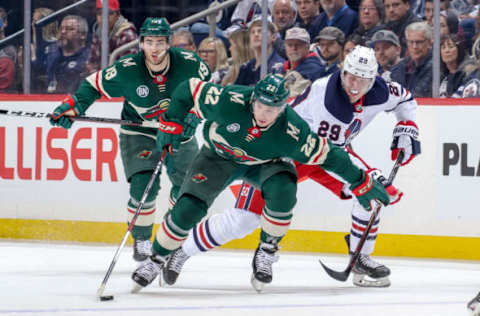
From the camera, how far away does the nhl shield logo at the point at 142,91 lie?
4711 mm

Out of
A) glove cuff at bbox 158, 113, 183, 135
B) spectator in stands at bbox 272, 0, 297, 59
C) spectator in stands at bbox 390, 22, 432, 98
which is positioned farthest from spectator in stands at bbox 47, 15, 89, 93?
glove cuff at bbox 158, 113, 183, 135

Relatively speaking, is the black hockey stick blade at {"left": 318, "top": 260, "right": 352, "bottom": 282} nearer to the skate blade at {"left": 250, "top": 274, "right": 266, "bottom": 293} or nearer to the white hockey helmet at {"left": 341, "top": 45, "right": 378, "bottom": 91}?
the skate blade at {"left": 250, "top": 274, "right": 266, "bottom": 293}

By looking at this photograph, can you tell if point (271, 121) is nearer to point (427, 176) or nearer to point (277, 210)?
point (277, 210)

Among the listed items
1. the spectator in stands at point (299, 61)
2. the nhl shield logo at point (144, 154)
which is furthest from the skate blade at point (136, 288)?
the spectator in stands at point (299, 61)

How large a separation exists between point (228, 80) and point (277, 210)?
2546 mm

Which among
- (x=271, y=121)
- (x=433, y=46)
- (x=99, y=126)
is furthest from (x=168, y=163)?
(x=433, y=46)

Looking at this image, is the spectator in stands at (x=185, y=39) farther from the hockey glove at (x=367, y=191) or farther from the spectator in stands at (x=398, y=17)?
the hockey glove at (x=367, y=191)

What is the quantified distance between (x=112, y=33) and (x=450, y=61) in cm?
240

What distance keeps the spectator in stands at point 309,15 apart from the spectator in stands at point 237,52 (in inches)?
16.5

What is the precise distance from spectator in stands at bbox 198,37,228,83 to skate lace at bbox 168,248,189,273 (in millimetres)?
2556

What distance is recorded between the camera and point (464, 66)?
18.9 feet

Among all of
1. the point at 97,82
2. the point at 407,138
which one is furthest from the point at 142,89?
the point at 407,138

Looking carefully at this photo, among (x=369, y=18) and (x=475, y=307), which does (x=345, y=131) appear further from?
(x=369, y=18)

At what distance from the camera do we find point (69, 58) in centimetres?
667
